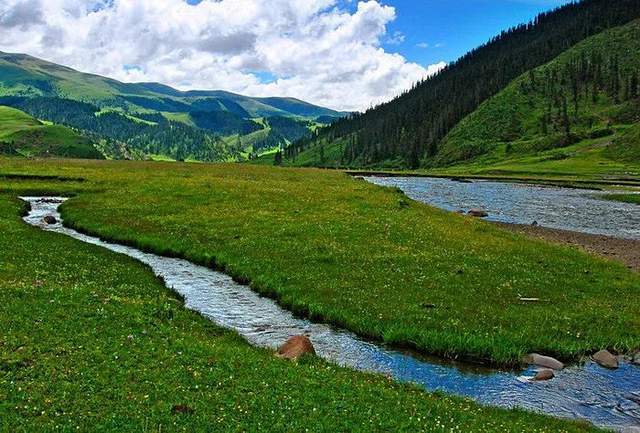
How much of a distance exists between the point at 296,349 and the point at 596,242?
39737mm

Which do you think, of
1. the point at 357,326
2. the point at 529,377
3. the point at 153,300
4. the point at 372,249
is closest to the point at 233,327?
the point at 153,300

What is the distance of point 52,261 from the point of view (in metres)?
30.3

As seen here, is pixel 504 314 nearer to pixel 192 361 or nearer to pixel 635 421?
pixel 635 421

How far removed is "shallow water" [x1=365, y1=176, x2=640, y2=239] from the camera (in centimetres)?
5984

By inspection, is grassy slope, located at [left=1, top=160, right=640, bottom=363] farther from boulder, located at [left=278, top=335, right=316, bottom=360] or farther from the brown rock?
the brown rock

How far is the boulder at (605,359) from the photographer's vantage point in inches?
813

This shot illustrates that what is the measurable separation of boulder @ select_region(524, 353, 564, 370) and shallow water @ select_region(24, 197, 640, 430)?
0.35m

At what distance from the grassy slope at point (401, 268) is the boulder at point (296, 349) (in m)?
3.95

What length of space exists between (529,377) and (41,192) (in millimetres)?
65625

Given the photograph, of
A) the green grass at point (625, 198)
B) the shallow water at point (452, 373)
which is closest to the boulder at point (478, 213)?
the green grass at point (625, 198)

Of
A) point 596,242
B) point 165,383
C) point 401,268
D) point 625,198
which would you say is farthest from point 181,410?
point 625,198

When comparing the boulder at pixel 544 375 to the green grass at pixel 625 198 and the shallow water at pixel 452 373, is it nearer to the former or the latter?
the shallow water at pixel 452 373

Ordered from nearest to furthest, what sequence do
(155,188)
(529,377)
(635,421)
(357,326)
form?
(635,421) < (529,377) < (357,326) < (155,188)

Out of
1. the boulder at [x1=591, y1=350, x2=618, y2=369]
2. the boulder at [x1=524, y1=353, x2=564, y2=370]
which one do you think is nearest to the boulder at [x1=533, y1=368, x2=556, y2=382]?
the boulder at [x1=524, y1=353, x2=564, y2=370]
